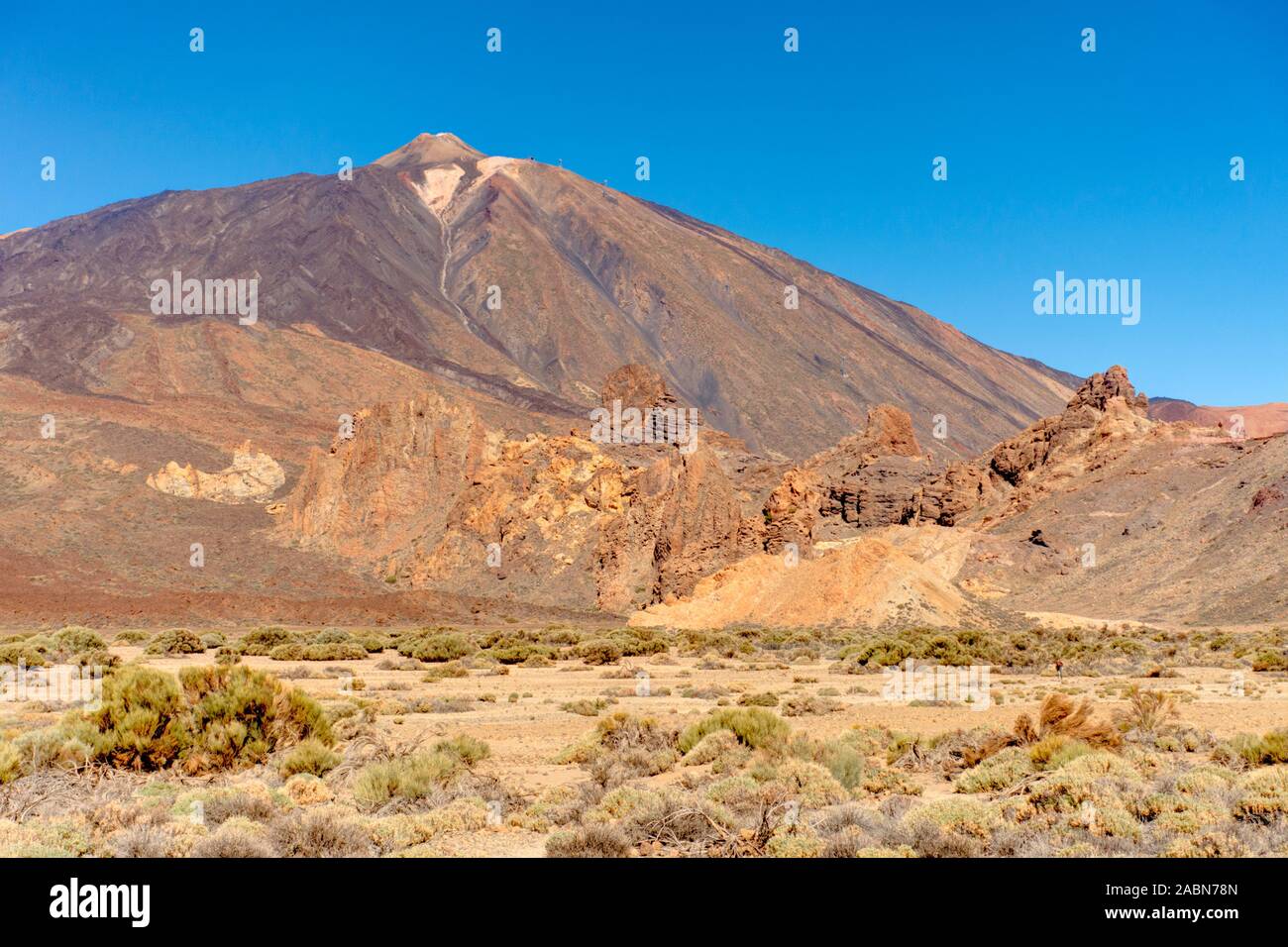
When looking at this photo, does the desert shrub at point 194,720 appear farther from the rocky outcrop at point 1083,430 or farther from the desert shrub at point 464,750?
the rocky outcrop at point 1083,430

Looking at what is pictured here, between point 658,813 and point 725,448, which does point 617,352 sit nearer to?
point 725,448

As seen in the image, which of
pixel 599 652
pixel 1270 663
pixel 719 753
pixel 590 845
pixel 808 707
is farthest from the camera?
pixel 599 652

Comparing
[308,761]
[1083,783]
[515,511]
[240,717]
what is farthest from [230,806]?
[515,511]

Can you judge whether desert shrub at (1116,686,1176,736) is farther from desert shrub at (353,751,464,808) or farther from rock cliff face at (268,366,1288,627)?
rock cliff face at (268,366,1288,627)

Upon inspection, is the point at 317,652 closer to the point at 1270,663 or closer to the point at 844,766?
the point at 844,766

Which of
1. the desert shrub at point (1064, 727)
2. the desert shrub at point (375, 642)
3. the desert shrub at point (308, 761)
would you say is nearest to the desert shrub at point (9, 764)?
the desert shrub at point (308, 761)

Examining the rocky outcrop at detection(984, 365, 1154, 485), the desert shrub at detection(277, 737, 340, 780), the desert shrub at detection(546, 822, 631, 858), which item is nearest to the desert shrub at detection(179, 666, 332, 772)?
the desert shrub at detection(277, 737, 340, 780)

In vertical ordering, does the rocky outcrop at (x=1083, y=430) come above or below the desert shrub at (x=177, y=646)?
above
